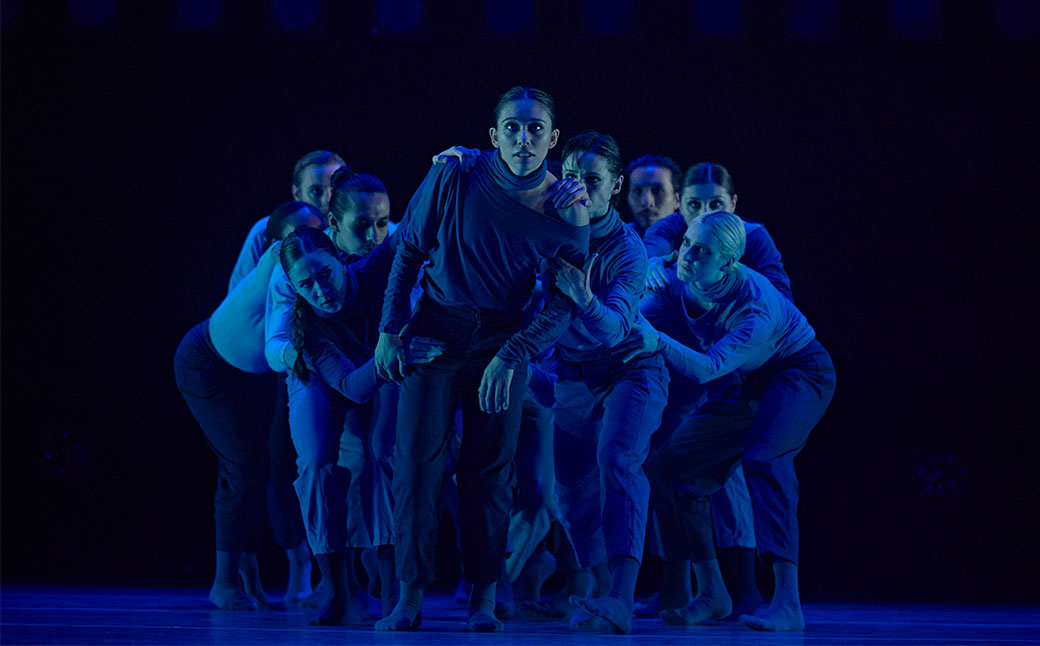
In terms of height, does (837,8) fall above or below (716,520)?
above

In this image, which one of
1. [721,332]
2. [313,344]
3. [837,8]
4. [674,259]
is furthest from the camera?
[837,8]

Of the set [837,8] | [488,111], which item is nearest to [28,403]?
[488,111]

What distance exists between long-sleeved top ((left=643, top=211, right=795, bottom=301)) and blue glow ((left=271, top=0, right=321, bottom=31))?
175 cm

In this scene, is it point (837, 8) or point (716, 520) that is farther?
point (837, 8)

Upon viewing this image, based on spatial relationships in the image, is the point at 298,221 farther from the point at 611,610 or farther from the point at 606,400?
the point at 611,610

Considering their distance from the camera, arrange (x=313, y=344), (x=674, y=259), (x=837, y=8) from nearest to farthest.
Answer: (x=313, y=344)
(x=674, y=259)
(x=837, y=8)

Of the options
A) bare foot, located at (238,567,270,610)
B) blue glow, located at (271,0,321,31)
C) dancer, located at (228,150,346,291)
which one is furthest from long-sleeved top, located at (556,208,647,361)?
blue glow, located at (271,0,321,31)

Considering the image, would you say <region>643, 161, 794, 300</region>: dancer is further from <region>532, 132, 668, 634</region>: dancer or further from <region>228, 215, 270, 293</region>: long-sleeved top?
<region>228, 215, 270, 293</region>: long-sleeved top

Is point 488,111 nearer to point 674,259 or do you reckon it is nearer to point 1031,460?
point 674,259

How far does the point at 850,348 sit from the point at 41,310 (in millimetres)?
3084

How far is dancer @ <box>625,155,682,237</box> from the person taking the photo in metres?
4.79

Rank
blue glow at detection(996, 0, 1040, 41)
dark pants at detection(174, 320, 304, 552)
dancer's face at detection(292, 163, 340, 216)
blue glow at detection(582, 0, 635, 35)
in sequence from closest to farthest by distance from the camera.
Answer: dark pants at detection(174, 320, 304, 552), dancer's face at detection(292, 163, 340, 216), blue glow at detection(996, 0, 1040, 41), blue glow at detection(582, 0, 635, 35)

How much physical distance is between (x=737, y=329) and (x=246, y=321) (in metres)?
1.47

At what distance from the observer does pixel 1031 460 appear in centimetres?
543
